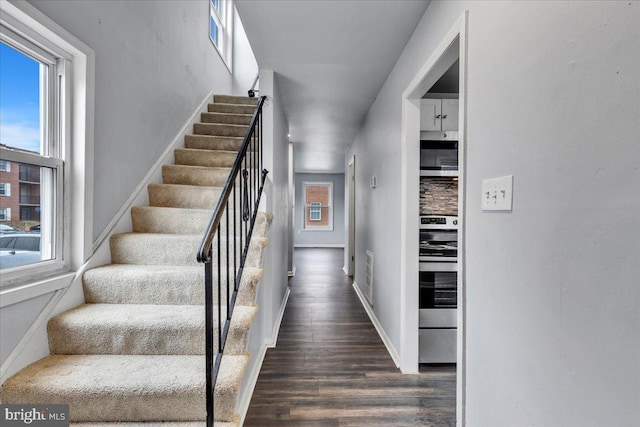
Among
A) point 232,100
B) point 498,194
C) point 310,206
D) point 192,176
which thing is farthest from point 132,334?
point 310,206

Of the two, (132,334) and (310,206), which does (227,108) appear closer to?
(132,334)

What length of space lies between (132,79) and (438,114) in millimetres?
2443

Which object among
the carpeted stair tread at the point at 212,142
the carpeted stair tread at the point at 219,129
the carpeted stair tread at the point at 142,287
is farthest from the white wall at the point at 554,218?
the carpeted stair tread at the point at 219,129

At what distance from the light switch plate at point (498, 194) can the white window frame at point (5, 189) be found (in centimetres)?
219

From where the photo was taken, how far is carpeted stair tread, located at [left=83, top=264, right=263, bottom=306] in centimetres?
170

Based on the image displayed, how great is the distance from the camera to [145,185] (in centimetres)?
241

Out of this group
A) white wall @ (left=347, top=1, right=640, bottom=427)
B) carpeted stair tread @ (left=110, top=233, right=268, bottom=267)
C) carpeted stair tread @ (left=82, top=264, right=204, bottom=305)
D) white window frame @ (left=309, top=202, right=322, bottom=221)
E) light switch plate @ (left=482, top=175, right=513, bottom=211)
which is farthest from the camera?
white window frame @ (left=309, top=202, right=322, bottom=221)

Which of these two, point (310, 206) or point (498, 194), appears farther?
point (310, 206)

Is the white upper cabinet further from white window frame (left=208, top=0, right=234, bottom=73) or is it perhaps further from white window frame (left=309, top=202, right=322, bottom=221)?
white window frame (left=309, top=202, right=322, bottom=221)

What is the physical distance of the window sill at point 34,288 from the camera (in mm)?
1279

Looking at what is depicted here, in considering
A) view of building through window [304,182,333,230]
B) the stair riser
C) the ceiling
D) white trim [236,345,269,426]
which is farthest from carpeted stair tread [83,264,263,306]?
view of building through window [304,182,333,230]

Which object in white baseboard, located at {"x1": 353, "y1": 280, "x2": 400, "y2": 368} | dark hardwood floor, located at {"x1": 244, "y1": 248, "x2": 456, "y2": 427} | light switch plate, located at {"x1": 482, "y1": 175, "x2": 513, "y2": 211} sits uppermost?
light switch plate, located at {"x1": 482, "y1": 175, "x2": 513, "y2": 211}

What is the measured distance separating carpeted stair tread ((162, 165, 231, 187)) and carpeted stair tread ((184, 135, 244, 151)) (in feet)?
1.80

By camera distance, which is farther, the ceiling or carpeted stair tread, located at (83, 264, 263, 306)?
the ceiling
